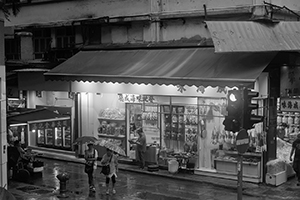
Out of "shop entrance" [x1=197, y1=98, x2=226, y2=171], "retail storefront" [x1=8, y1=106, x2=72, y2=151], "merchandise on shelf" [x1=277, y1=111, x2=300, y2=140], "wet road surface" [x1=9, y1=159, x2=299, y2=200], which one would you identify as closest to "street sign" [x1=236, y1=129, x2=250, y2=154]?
"wet road surface" [x1=9, y1=159, x2=299, y2=200]

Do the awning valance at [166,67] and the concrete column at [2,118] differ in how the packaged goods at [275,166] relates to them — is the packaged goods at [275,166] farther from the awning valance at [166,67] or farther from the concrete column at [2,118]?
the concrete column at [2,118]

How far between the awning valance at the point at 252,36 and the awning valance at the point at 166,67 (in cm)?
65

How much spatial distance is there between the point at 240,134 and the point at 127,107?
33.3ft

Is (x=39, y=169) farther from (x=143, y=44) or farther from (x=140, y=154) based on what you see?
(x=143, y=44)

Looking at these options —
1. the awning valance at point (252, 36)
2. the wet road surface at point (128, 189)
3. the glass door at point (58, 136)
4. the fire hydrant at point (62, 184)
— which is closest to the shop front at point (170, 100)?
the awning valance at point (252, 36)

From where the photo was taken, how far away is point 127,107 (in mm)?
21500

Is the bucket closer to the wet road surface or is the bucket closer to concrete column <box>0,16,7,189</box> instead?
the wet road surface

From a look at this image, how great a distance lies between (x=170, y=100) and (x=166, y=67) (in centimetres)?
276

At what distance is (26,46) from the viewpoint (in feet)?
76.8

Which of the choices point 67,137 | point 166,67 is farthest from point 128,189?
point 67,137

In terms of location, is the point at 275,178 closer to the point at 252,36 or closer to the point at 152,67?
the point at 252,36

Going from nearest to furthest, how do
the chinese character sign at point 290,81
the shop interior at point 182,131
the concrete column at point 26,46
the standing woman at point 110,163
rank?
the standing woman at point 110,163, the chinese character sign at point 290,81, the shop interior at point 182,131, the concrete column at point 26,46

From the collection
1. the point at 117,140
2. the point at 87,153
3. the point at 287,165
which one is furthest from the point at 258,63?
the point at 117,140

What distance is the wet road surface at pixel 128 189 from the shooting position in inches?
651
